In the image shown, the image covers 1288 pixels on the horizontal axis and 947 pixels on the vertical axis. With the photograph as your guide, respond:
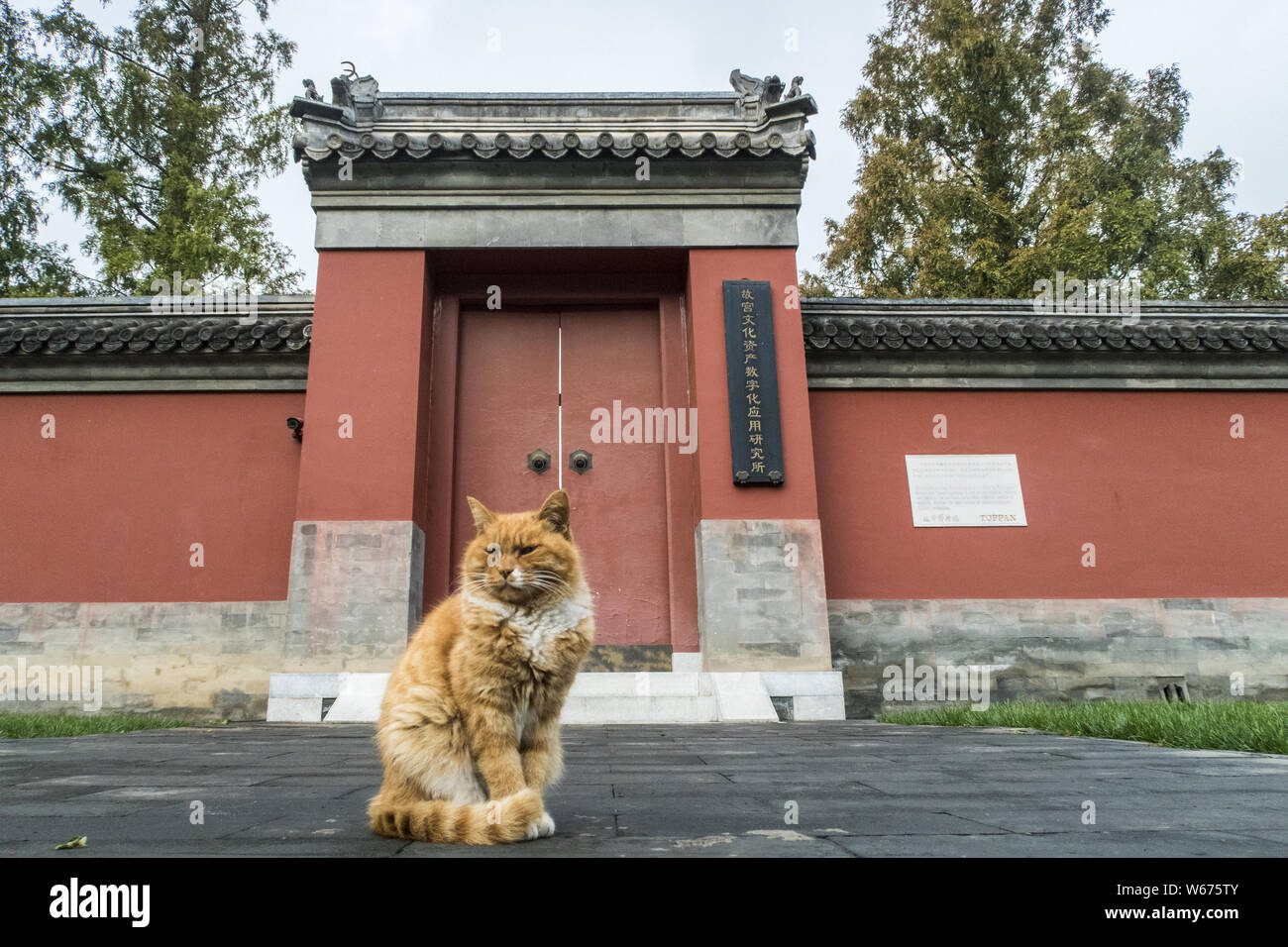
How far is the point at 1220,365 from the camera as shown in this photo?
8789mm

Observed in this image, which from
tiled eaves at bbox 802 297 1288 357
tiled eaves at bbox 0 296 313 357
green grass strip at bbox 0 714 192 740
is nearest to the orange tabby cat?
green grass strip at bbox 0 714 192 740

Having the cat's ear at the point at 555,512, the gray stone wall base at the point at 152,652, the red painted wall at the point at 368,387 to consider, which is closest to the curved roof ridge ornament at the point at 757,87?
the red painted wall at the point at 368,387

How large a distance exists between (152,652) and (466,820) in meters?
7.39

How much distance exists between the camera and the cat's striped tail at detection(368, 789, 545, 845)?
5.96ft

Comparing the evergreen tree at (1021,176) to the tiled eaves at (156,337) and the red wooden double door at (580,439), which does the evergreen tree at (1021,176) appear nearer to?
the red wooden double door at (580,439)

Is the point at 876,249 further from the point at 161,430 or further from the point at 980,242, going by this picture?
the point at 161,430

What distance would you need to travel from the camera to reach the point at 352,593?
24.3ft

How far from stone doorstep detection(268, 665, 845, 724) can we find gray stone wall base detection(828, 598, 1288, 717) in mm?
904

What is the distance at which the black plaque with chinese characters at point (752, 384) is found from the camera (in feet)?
25.7

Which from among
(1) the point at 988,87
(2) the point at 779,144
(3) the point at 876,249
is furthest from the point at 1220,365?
(1) the point at 988,87

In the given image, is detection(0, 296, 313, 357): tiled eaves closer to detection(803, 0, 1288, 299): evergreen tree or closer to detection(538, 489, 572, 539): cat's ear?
detection(538, 489, 572, 539): cat's ear

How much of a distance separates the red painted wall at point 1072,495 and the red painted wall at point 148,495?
5.55 m

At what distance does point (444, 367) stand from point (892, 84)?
14.1m

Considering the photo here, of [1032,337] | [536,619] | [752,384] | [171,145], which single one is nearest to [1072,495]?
[1032,337]
